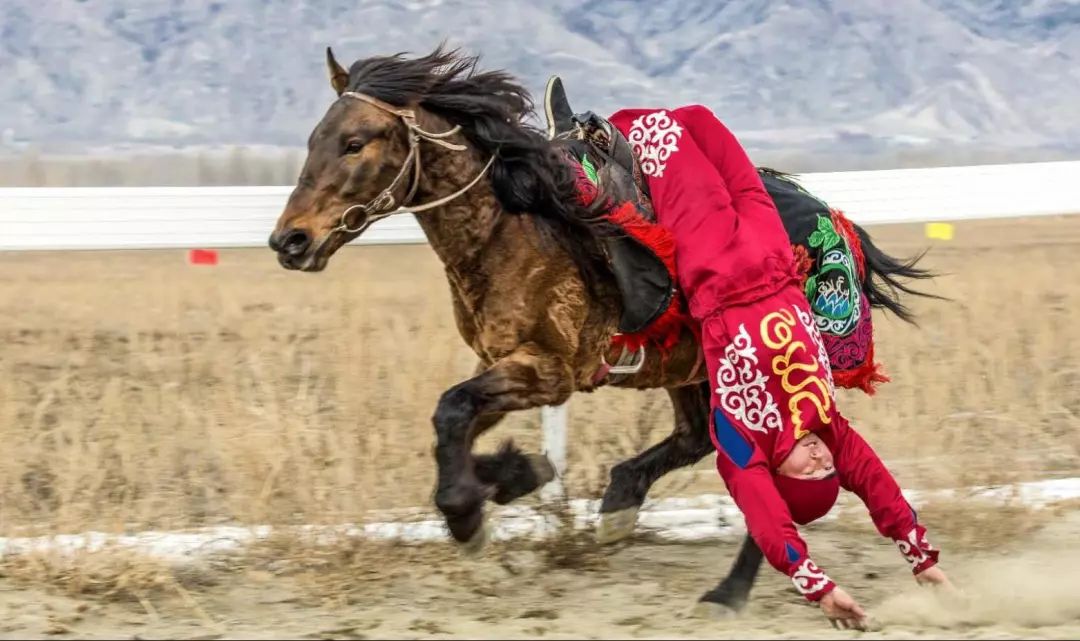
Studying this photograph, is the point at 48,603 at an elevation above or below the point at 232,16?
below

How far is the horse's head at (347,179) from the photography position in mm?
4594

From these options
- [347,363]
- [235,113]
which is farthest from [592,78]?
[347,363]

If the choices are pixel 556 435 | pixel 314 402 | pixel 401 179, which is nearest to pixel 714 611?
pixel 556 435

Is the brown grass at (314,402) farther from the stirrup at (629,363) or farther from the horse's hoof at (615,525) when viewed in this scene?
the stirrup at (629,363)

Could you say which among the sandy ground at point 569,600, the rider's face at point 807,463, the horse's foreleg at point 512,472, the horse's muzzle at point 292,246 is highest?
the horse's muzzle at point 292,246

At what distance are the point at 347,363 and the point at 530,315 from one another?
84.4 inches

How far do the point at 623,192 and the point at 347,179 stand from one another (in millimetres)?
951

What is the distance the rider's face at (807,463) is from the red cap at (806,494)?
0.05ft

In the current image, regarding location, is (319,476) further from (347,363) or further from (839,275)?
(839,275)

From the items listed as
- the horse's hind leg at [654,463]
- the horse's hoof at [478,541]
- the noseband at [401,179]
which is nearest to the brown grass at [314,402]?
the horse's hind leg at [654,463]

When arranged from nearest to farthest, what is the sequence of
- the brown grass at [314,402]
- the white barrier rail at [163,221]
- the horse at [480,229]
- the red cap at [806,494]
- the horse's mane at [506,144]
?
the red cap at [806,494]
the horse at [480,229]
the horse's mane at [506,144]
the brown grass at [314,402]
the white barrier rail at [163,221]

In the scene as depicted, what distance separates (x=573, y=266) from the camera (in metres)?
5.00

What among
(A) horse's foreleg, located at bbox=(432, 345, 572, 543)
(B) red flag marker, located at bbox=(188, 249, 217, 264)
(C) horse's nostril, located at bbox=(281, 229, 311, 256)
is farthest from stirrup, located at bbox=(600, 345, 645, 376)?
(B) red flag marker, located at bbox=(188, 249, 217, 264)

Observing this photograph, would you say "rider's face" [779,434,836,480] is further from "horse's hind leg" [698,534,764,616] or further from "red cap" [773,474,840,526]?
"horse's hind leg" [698,534,764,616]
